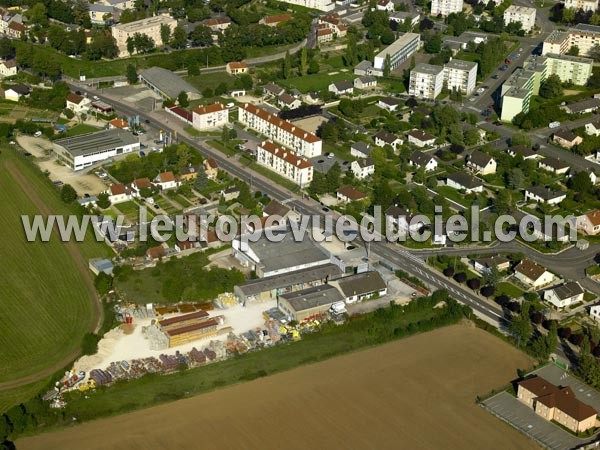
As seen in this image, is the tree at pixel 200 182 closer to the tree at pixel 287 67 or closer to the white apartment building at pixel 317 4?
the tree at pixel 287 67

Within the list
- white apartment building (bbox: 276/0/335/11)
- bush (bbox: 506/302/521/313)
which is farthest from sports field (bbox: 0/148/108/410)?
white apartment building (bbox: 276/0/335/11)

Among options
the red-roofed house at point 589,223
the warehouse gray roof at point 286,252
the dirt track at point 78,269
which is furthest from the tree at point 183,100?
the red-roofed house at point 589,223

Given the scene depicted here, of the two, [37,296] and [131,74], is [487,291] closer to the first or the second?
[37,296]

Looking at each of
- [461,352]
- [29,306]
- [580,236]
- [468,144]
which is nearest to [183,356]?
[29,306]

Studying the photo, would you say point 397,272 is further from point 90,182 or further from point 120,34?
point 120,34

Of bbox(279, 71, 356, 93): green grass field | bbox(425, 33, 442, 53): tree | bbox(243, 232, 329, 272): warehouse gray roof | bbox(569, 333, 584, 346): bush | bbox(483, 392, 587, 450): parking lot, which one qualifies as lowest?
bbox(483, 392, 587, 450): parking lot

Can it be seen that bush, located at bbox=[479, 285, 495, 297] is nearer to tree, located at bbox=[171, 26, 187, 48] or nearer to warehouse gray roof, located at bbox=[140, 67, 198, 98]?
warehouse gray roof, located at bbox=[140, 67, 198, 98]
